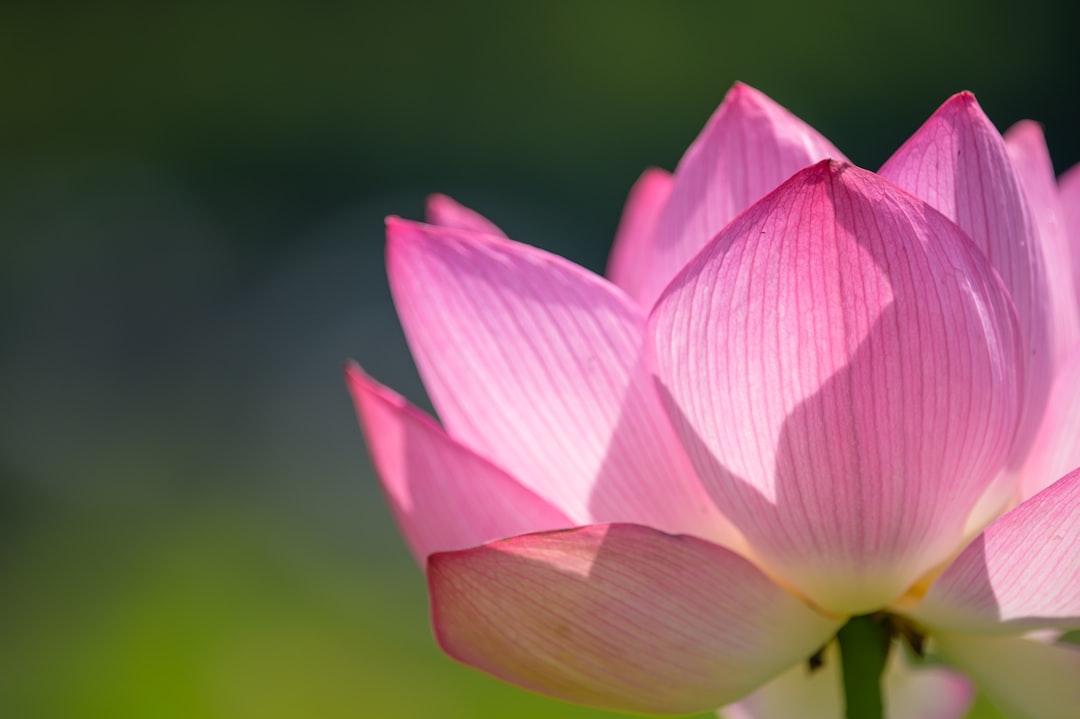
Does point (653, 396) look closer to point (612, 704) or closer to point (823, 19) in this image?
point (612, 704)

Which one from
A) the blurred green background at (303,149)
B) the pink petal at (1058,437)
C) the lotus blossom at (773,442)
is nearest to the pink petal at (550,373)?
the lotus blossom at (773,442)

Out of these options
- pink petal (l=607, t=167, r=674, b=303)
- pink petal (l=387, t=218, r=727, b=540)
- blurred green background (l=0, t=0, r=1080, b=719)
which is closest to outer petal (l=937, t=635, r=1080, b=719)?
pink petal (l=387, t=218, r=727, b=540)

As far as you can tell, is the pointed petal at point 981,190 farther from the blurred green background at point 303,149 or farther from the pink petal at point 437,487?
the blurred green background at point 303,149

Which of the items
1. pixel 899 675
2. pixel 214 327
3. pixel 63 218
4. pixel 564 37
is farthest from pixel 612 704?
pixel 564 37

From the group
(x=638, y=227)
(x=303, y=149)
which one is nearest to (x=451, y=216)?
(x=638, y=227)

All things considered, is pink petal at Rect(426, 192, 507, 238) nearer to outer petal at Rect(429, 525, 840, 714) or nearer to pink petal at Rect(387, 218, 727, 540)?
pink petal at Rect(387, 218, 727, 540)

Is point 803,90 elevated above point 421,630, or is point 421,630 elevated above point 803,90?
point 803,90

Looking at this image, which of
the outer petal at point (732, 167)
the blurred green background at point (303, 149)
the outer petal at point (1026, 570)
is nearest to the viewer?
the outer petal at point (1026, 570)
